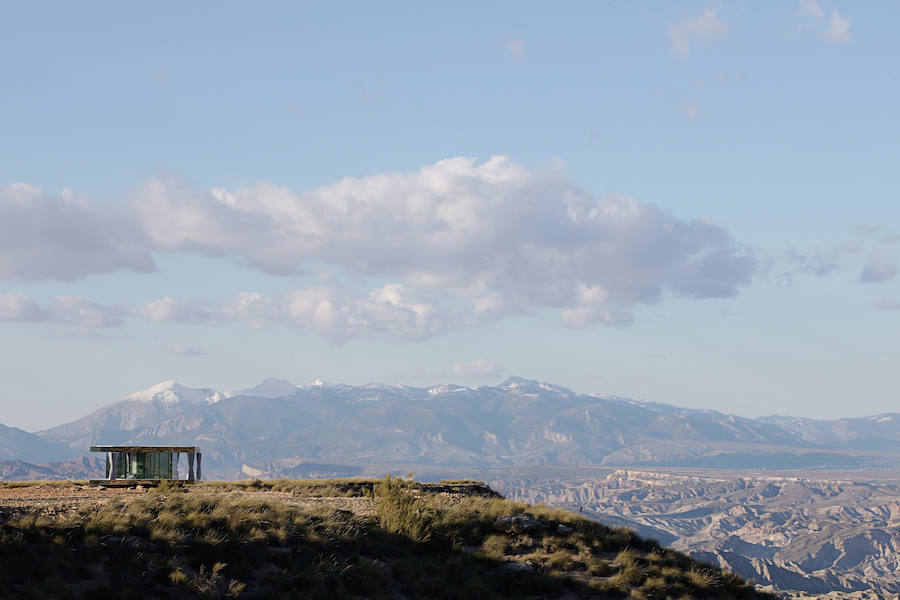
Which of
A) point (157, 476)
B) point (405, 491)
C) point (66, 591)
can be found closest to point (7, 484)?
point (157, 476)

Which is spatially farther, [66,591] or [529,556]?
[529,556]

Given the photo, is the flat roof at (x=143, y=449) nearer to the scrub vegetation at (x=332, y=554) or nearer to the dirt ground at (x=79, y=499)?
the dirt ground at (x=79, y=499)

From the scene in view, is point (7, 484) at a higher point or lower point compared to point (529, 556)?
higher

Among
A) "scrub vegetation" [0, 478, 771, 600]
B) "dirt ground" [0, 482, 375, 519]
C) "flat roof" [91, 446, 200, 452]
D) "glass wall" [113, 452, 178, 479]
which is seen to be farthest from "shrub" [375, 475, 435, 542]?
"glass wall" [113, 452, 178, 479]

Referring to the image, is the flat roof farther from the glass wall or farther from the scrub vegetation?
the scrub vegetation

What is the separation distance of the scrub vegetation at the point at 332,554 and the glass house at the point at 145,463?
15.2m

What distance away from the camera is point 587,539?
3856 cm

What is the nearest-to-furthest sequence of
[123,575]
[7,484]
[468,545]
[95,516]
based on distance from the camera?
[123,575] → [95,516] → [468,545] → [7,484]

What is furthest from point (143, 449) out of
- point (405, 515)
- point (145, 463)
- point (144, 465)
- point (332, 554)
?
point (332, 554)

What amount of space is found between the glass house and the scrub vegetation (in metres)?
15.2

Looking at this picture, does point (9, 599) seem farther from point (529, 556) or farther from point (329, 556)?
point (529, 556)

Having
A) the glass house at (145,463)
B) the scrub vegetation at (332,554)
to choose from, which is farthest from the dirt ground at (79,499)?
the glass house at (145,463)

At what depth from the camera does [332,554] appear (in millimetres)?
31016

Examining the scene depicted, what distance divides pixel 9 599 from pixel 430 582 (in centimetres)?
1386
